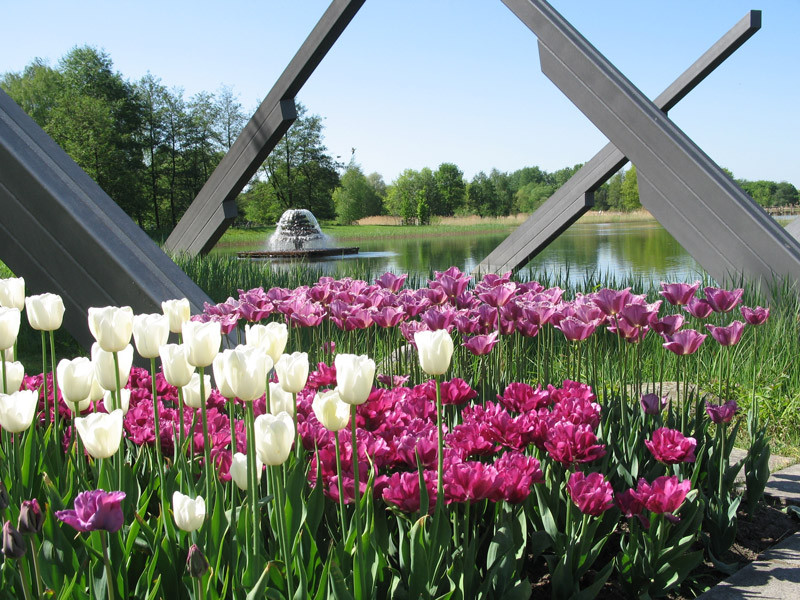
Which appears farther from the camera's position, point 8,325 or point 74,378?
point 8,325

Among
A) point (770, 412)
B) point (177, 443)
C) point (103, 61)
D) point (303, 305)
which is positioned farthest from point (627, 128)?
point (103, 61)

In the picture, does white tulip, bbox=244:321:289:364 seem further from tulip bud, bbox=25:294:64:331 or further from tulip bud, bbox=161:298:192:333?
tulip bud, bbox=25:294:64:331

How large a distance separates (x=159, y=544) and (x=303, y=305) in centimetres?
138

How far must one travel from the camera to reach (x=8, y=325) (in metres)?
1.66

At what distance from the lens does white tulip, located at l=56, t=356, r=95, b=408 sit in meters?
1.49

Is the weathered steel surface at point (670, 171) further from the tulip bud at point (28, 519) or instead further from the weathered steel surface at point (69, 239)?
the tulip bud at point (28, 519)

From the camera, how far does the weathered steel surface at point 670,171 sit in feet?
12.8

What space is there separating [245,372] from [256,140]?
556cm

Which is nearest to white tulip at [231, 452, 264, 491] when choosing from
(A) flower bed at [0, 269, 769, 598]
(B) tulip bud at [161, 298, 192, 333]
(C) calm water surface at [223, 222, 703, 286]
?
(A) flower bed at [0, 269, 769, 598]

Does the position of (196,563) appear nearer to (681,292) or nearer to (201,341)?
(201,341)

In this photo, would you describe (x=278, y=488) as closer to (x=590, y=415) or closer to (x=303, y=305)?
(x=590, y=415)

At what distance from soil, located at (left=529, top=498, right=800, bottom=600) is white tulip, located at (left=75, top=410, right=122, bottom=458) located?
40.6 inches

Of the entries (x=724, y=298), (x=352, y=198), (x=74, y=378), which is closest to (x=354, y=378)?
(x=74, y=378)

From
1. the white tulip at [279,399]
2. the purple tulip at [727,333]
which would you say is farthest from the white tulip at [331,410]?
the purple tulip at [727,333]
